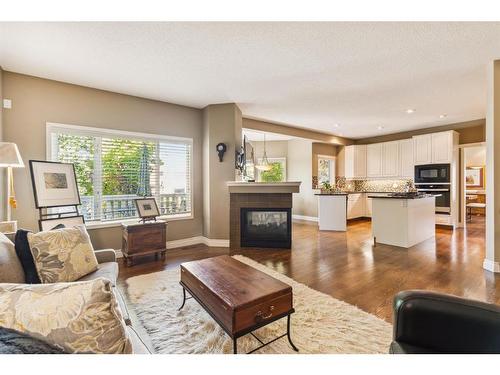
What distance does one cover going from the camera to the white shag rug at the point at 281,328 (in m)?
1.68

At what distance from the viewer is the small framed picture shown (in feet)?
12.0

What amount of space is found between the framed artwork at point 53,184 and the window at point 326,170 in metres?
6.46

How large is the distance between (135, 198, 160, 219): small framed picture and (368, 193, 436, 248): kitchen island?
3874 mm

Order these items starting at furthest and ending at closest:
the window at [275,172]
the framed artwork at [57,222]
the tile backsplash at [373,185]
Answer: the window at [275,172]
the tile backsplash at [373,185]
the framed artwork at [57,222]

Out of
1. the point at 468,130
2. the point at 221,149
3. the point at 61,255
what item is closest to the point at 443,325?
the point at 61,255

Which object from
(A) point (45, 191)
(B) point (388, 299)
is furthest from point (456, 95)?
(A) point (45, 191)

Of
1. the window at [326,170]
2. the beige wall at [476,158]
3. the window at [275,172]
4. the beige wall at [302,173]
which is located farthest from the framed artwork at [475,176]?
the window at [275,172]

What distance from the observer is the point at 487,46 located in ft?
8.37

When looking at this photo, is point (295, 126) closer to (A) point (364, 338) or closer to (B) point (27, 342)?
(A) point (364, 338)

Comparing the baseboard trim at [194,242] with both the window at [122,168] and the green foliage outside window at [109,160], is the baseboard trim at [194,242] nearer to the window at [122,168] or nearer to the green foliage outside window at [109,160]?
the window at [122,168]

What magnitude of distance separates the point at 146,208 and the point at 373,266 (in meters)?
3.46

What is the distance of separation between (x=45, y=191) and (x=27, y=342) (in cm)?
313

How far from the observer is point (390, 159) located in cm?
705

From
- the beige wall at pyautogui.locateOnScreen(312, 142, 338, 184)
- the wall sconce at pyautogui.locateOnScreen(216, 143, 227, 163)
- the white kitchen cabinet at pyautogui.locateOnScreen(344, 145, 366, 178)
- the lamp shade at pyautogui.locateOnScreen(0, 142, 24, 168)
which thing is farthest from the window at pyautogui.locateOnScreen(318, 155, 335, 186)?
the lamp shade at pyautogui.locateOnScreen(0, 142, 24, 168)
